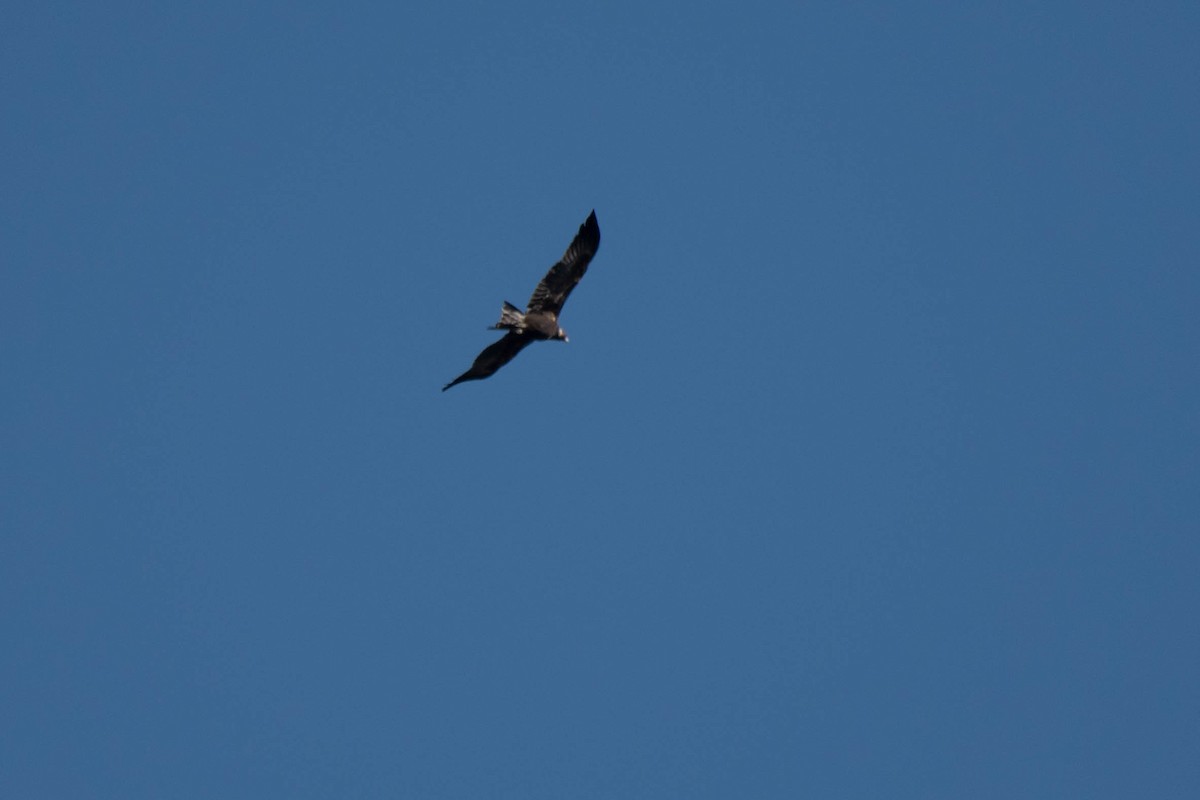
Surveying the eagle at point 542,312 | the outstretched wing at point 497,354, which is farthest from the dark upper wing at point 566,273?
the outstretched wing at point 497,354

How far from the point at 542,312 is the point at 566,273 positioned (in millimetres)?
896

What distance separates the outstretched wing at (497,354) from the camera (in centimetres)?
2425

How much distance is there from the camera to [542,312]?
80.1 feet

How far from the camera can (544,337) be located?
24562 mm

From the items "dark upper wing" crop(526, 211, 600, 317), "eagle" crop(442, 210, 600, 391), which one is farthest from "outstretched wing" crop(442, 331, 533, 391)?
"dark upper wing" crop(526, 211, 600, 317)

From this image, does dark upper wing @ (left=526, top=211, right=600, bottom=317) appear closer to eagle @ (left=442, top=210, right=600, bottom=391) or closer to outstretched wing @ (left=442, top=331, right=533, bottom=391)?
eagle @ (left=442, top=210, right=600, bottom=391)

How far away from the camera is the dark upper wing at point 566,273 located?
939 inches

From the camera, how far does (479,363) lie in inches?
963

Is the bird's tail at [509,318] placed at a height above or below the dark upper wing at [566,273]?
below

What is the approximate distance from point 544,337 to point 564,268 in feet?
4.68

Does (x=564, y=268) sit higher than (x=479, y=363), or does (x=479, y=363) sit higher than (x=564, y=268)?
(x=564, y=268)

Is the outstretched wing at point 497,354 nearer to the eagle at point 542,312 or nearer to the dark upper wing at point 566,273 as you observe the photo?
the eagle at point 542,312

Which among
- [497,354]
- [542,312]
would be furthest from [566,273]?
[497,354]

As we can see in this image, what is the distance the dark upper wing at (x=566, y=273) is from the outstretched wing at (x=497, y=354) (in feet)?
1.89
